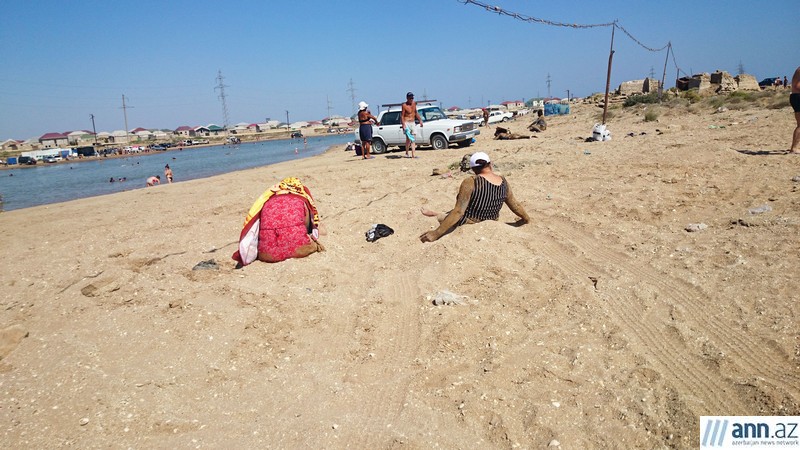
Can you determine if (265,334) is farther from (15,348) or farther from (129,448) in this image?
(15,348)

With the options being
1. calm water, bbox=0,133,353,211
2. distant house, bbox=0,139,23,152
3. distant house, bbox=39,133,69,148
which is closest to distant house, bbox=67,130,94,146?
distant house, bbox=39,133,69,148

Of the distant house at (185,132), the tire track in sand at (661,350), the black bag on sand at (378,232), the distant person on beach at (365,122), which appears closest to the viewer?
the tire track in sand at (661,350)

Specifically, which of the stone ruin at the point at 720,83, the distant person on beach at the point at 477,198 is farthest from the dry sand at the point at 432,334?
the stone ruin at the point at 720,83

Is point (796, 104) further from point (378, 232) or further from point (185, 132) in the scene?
point (185, 132)

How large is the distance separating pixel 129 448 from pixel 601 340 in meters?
3.04

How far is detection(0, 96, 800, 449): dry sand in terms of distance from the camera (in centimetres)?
256

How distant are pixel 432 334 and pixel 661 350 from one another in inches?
61.6

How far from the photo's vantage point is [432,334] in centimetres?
347

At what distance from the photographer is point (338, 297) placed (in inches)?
168

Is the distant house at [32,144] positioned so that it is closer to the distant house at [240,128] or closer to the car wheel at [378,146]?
the distant house at [240,128]

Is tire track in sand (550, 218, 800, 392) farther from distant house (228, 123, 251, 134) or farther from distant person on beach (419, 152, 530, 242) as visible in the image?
distant house (228, 123, 251, 134)

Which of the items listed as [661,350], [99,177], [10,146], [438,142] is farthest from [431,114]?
[10,146]

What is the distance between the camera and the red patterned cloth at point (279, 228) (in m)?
5.00

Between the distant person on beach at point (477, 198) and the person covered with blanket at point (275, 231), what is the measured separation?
4.83ft
